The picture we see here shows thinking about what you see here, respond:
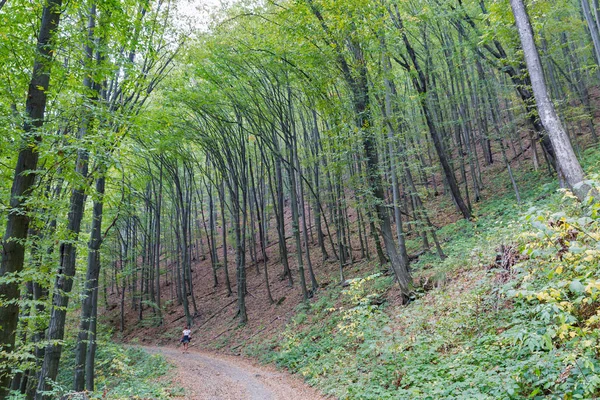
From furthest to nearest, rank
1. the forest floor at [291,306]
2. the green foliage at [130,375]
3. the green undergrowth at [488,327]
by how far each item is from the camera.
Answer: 1. the green foliage at [130,375]
2. the forest floor at [291,306]
3. the green undergrowth at [488,327]

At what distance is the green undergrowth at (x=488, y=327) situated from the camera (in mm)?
3223

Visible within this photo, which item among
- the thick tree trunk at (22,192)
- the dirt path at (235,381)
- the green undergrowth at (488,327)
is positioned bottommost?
the dirt path at (235,381)

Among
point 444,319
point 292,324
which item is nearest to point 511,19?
point 444,319

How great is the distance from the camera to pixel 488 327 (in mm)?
5633

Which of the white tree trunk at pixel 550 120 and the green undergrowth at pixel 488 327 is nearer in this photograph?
the green undergrowth at pixel 488 327

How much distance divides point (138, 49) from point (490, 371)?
27.5 feet

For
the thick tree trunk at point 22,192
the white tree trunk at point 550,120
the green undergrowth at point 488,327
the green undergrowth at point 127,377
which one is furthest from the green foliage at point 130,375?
the white tree trunk at point 550,120

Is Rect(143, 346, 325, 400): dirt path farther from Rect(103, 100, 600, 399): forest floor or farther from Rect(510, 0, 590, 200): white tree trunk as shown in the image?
Rect(510, 0, 590, 200): white tree trunk

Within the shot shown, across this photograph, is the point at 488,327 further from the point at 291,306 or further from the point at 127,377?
the point at 127,377

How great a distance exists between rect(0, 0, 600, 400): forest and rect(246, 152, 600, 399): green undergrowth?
0.14 ft

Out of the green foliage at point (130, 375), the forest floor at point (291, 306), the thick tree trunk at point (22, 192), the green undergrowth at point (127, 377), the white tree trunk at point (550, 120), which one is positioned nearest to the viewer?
the thick tree trunk at point (22, 192)

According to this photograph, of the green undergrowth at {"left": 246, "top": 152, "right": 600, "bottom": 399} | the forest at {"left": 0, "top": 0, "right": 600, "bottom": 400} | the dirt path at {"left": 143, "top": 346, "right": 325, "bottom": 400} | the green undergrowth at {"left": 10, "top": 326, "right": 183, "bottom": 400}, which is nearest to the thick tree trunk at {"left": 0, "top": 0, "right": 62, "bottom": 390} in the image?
the forest at {"left": 0, "top": 0, "right": 600, "bottom": 400}

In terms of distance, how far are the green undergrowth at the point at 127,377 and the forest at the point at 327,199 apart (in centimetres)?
13

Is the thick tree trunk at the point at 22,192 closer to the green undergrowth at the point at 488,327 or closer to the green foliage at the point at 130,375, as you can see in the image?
the green foliage at the point at 130,375
